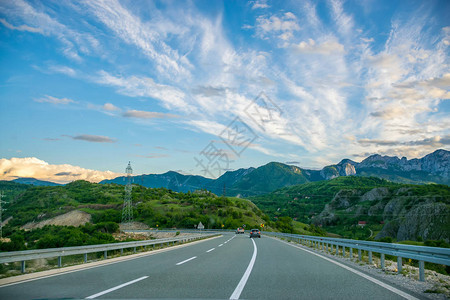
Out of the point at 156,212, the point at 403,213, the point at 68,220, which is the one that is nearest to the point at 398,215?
Result: the point at 403,213

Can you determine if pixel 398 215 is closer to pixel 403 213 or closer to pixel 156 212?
pixel 403 213

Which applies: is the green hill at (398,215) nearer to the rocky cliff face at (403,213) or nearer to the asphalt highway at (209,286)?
the rocky cliff face at (403,213)

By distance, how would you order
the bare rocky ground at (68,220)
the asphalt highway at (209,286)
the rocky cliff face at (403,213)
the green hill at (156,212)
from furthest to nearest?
1. the bare rocky ground at (68,220)
2. the green hill at (156,212)
3. the rocky cliff face at (403,213)
4. the asphalt highway at (209,286)

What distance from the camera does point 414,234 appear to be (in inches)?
4168

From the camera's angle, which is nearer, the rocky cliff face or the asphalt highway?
the asphalt highway

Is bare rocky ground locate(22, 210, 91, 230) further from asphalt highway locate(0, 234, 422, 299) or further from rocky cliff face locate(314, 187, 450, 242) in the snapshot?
asphalt highway locate(0, 234, 422, 299)

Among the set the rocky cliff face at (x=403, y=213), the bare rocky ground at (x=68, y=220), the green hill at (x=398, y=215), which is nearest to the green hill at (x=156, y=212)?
the bare rocky ground at (x=68, y=220)

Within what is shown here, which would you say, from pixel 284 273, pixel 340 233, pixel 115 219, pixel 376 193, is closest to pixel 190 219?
pixel 115 219

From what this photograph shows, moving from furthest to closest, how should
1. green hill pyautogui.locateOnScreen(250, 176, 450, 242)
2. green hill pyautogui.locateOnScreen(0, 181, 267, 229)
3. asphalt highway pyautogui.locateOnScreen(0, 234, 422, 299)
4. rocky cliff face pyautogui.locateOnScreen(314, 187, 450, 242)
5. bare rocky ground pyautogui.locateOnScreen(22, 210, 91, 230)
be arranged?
bare rocky ground pyautogui.locateOnScreen(22, 210, 91, 230), green hill pyautogui.locateOnScreen(0, 181, 267, 229), green hill pyautogui.locateOnScreen(250, 176, 450, 242), rocky cliff face pyautogui.locateOnScreen(314, 187, 450, 242), asphalt highway pyautogui.locateOnScreen(0, 234, 422, 299)

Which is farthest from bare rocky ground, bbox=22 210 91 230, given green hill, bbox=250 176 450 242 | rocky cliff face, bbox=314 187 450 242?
rocky cliff face, bbox=314 187 450 242

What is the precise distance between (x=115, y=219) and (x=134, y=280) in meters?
142

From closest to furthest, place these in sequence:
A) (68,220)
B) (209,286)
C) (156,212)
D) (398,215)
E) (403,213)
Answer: (209,286)
(403,213)
(398,215)
(68,220)
(156,212)

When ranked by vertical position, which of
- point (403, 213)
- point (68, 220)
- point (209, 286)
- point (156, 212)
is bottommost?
point (68, 220)

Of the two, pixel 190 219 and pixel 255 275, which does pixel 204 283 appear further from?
pixel 190 219
